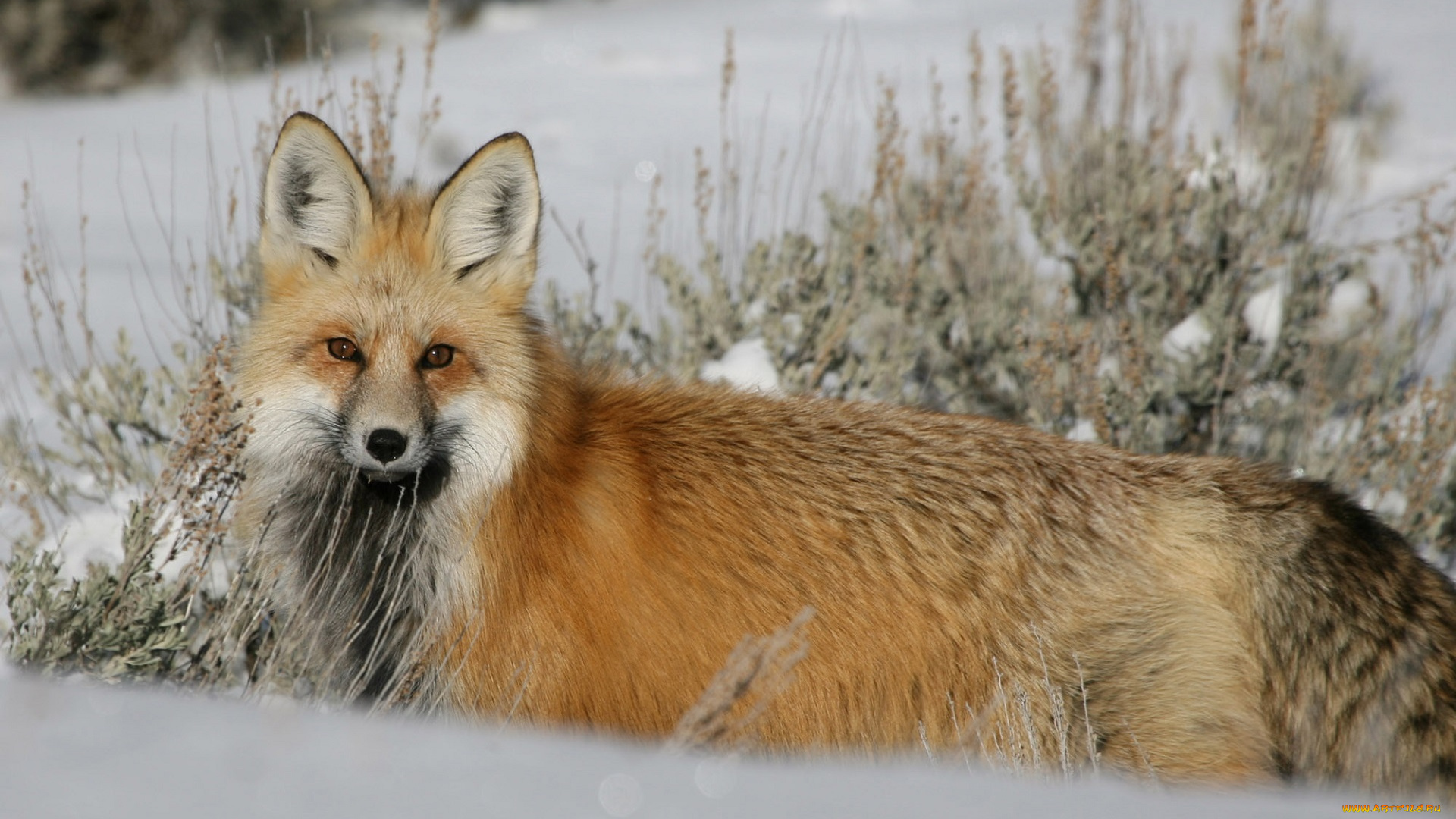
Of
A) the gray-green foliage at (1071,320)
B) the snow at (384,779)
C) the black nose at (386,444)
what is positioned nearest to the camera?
the snow at (384,779)

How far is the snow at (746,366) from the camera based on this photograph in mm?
4840

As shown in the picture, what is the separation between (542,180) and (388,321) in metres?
7.70

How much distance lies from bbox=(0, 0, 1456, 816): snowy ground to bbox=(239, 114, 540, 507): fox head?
0.74 metres

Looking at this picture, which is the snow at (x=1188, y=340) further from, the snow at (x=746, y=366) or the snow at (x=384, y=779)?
the snow at (x=384, y=779)

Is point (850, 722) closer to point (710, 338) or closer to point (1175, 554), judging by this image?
point (1175, 554)

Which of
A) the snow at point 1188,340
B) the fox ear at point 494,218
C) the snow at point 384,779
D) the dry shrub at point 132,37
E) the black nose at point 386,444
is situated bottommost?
the snow at point 1188,340

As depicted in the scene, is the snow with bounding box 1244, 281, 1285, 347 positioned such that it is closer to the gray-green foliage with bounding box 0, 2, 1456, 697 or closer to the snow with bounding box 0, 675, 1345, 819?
the gray-green foliage with bounding box 0, 2, 1456, 697

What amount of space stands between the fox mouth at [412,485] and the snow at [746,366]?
193 centimetres

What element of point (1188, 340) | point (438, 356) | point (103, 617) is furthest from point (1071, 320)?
point (103, 617)

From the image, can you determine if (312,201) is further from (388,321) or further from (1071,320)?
(1071,320)

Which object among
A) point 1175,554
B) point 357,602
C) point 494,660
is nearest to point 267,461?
point 357,602

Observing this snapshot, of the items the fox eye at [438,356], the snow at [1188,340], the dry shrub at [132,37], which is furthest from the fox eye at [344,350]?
the dry shrub at [132,37]

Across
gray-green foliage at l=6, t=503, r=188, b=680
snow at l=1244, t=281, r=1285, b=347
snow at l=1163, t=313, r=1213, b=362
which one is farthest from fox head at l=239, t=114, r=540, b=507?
snow at l=1244, t=281, r=1285, b=347

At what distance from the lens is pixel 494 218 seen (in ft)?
10.4
